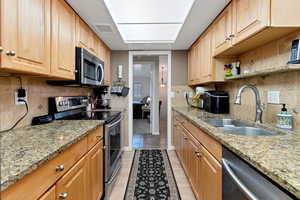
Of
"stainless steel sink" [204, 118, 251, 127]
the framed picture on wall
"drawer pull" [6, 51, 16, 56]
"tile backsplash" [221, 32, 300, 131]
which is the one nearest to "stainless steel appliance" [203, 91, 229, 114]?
"tile backsplash" [221, 32, 300, 131]

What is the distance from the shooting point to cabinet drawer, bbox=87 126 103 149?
143 centimetres

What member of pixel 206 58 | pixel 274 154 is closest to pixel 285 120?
pixel 274 154

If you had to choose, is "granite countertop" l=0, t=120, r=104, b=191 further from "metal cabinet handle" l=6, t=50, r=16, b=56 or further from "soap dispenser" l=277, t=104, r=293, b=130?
"soap dispenser" l=277, t=104, r=293, b=130

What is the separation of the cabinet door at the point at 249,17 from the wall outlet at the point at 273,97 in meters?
0.58

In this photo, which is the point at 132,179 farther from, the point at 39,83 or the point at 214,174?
the point at 39,83

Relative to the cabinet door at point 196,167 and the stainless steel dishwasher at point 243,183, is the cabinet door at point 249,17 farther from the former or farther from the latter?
the cabinet door at point 196,167

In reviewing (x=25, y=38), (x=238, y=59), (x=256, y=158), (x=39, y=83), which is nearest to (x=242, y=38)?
(x=238, y=59)

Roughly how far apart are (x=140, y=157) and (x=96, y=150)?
1609 mm

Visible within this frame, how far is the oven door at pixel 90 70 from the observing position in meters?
1.90

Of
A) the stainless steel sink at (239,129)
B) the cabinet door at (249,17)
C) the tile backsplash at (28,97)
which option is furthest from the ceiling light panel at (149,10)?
the stainless steel sink at (239,129)

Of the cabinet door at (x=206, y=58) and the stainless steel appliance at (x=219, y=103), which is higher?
the cabinet door at (x=206, y=58)

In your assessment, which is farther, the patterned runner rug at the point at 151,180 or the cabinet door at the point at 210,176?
the patterned runner rug at the point at 151,180

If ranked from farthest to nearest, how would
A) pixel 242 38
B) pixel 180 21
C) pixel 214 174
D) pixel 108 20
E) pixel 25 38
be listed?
pixel 180 21, pixel 108 20, pixel 242 38, pixel 214 174, pixel 25 38

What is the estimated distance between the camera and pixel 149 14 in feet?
7.52
